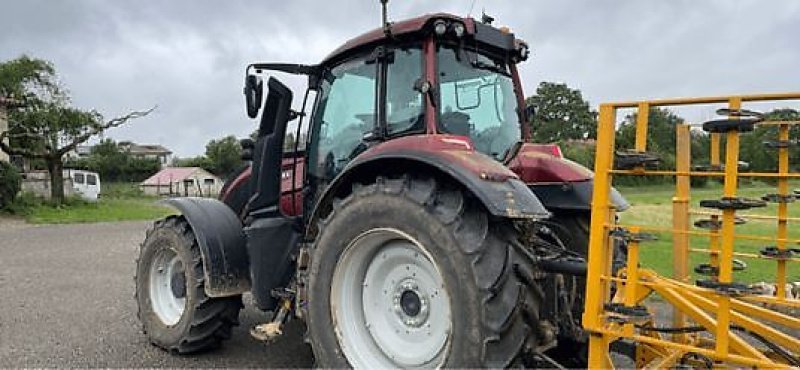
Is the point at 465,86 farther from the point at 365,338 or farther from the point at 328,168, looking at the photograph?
the point at 365,338

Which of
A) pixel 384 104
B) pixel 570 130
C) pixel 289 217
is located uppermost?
pixel 570 130

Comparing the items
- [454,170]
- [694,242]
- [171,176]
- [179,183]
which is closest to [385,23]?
[454,170]

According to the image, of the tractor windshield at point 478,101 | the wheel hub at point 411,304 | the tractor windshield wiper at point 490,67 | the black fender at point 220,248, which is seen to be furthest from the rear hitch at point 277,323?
the tractor windshield wiper at point 490,67

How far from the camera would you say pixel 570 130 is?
141 ft

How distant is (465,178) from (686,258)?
4.53ft

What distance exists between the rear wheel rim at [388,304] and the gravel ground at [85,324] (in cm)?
103

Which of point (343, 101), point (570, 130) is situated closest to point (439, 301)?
point (343, 101)

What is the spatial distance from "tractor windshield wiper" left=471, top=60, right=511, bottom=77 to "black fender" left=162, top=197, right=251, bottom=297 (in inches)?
81.1

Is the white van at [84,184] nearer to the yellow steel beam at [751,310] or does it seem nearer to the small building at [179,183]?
the small building at [179,183]

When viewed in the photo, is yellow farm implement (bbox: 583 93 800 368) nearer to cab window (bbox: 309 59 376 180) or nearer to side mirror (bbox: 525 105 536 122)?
side mirror (bbox: 525 105 536 122)

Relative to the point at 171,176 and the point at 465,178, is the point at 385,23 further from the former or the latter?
the point at 171,176

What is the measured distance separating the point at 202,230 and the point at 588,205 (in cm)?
264

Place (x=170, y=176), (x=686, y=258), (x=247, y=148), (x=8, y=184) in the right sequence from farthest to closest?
(x=170, y=176), (x=8, y=184), (x=247, y=148), (x=686, y=258)

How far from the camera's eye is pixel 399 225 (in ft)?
9.51
